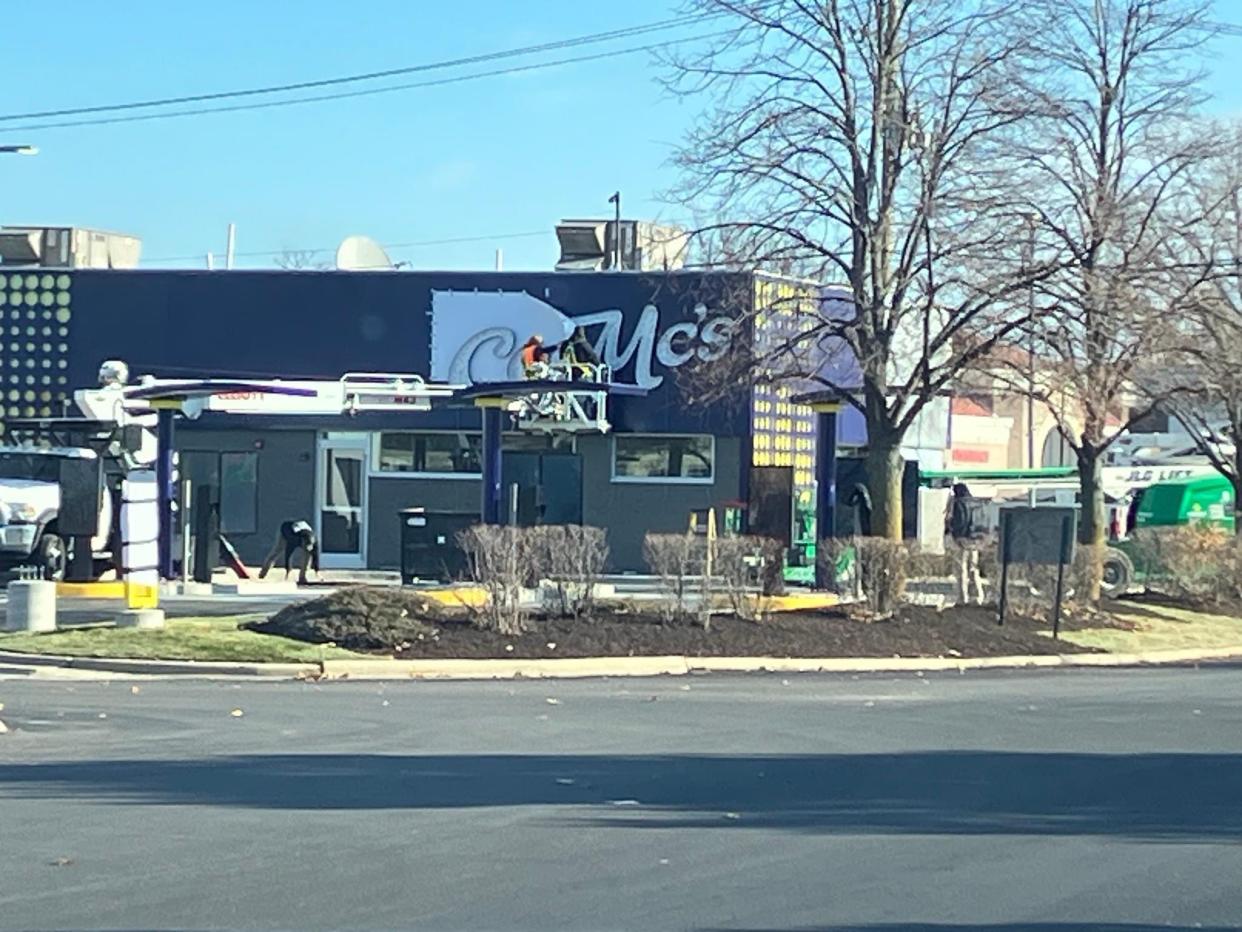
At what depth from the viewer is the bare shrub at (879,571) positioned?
77.4 feet

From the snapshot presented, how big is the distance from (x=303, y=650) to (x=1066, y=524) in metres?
10.2

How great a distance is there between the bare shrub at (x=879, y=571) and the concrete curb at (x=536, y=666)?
1.60m

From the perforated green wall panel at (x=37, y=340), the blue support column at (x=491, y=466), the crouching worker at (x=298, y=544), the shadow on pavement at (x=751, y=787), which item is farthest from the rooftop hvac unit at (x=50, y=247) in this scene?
the shadow on pavement at (x=751, y=787)

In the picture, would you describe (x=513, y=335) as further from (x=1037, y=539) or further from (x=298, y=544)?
(x=1037, y=539)

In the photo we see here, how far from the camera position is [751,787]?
12.2m

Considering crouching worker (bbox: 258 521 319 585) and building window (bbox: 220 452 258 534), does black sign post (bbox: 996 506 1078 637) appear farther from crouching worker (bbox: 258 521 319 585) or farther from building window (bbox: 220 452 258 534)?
building window (bbox: 220 452 258 534)

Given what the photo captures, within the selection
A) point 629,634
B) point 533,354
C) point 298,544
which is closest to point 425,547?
point 298,544

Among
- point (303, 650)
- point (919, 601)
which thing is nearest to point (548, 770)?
point (303, 650)

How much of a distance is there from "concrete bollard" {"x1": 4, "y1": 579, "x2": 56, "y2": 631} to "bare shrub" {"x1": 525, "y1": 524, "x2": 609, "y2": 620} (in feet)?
18.7

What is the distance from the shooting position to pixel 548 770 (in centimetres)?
1289

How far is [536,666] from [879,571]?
535 cm

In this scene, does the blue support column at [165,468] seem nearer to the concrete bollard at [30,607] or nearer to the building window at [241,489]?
the concrete bollard at [30,607]

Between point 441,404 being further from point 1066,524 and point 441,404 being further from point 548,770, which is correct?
point 548,770

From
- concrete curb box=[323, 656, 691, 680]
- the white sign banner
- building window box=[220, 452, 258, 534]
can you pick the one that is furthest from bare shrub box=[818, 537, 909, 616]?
building window box=[220, 452, 258, 534]
